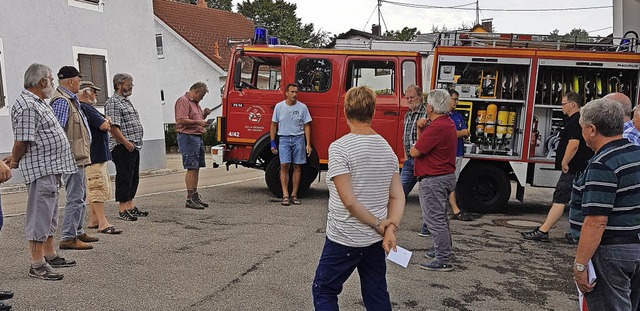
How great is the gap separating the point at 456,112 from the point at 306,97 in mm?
2490

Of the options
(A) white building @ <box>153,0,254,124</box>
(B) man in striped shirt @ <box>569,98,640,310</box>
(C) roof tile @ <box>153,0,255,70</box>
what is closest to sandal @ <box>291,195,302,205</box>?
(B) man in striped shirt @ <box>569,98,640,310</box>

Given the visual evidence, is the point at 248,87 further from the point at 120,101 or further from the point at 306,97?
the point at 120,101

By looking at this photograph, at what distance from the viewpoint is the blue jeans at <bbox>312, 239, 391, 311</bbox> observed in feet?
10.6

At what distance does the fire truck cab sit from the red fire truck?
0.05ft

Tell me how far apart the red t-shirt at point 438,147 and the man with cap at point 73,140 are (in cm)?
332

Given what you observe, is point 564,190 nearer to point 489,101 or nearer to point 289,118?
point 489,101

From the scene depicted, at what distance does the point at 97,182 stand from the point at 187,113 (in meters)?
2.00

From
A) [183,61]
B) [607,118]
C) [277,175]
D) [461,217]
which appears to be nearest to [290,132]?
[277,175]

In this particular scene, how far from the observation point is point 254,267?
5.27 m

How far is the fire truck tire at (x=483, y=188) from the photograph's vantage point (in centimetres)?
851

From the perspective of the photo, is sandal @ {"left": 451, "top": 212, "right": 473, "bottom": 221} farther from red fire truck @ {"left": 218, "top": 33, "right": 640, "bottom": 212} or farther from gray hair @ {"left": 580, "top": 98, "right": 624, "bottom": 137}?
gray hair @ {"left": 580, "top": 98, "right": 624, "bottom": 137}

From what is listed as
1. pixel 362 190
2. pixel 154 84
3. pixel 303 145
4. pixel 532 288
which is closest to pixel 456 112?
pixel 303 145

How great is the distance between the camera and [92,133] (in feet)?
19.8

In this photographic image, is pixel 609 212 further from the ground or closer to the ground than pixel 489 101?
closer to the ground
